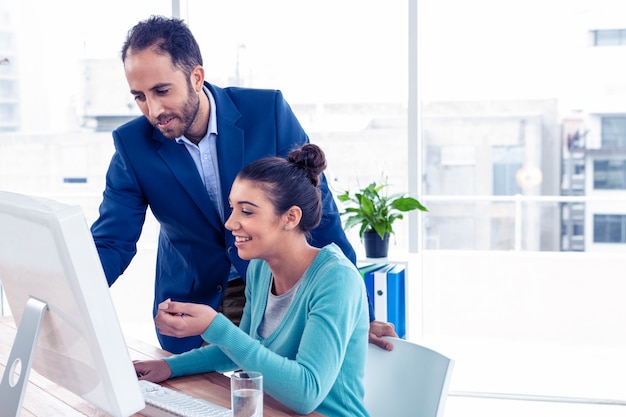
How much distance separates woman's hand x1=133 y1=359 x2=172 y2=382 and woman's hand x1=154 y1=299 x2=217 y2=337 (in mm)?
255

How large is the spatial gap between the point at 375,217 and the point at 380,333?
170cm

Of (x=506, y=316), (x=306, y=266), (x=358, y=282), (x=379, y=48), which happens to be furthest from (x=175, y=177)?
(x=506, y=316)

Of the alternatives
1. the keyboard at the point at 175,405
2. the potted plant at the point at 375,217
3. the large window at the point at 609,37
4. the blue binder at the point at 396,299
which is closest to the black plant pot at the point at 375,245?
the potted plant at the point at 375,217

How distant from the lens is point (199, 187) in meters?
1.93

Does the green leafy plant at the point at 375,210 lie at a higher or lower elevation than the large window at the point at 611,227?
higher

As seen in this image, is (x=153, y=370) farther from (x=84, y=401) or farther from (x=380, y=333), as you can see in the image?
(x=380, y=333)

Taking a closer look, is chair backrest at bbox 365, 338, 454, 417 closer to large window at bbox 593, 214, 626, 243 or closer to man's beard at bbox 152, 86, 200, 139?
man's beard at bbox 152, 86, 200, 139

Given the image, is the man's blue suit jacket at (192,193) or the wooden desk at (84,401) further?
the man's blue suit jacket at (192,193)

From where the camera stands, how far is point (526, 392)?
390 cm

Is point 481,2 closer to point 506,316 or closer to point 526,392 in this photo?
point 506,316

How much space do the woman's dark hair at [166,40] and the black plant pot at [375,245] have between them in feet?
5.51

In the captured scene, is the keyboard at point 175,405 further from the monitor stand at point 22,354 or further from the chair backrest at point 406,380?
the chair backrest at point 406,380

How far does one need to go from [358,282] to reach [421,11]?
7.74ft

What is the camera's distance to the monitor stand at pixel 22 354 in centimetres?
111
